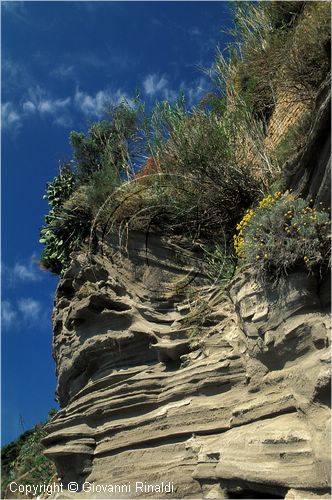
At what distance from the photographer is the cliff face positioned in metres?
5.01

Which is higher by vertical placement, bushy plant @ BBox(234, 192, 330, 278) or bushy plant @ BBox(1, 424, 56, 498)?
bushy plant @ BBox(234, 192, 330, 278)

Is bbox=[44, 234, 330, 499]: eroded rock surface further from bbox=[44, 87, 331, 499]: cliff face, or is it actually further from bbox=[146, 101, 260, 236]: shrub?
bbox=[146, 101, 260, 236]: shrub

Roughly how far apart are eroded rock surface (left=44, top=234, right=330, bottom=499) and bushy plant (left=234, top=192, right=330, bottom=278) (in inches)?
7.9

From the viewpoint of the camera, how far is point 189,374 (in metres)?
6.70

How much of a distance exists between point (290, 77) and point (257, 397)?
13.1 feet

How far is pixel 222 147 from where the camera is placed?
25.7 feet

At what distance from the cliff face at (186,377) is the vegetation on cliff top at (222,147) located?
574 millimetres

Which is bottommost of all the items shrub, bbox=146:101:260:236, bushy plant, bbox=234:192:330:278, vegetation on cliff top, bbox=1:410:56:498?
vegetation on cliff top, bbox=1:410:56:498

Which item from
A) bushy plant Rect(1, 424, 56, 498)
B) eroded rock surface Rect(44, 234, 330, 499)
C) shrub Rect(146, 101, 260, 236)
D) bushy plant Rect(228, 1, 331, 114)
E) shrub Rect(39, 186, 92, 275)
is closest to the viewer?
eroded rock surface Rect(44, 234, 330, 499)

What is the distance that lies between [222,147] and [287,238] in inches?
108

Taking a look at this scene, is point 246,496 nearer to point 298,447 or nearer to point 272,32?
point 298,447

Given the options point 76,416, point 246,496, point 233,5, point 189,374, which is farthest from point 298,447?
point 233,5

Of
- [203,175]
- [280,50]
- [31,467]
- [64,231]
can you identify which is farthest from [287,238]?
[31,467]

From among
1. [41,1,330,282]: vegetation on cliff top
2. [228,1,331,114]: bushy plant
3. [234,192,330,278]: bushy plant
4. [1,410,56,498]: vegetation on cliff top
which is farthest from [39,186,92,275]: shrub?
[234,192,330,278]: bushy plant
